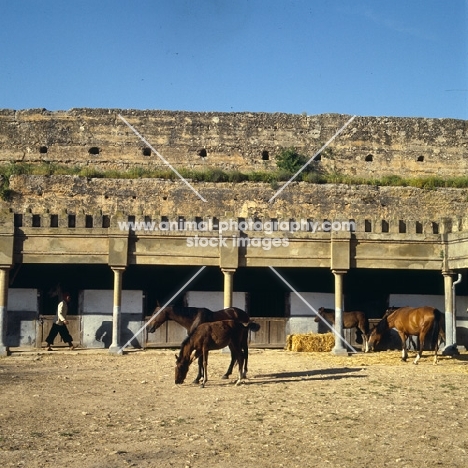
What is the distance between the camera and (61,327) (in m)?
19.9

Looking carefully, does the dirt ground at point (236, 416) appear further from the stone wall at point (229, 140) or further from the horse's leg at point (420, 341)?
the stone wall at point (229, 140)

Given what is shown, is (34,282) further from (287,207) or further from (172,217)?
(287,207)

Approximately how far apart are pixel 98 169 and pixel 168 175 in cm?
373

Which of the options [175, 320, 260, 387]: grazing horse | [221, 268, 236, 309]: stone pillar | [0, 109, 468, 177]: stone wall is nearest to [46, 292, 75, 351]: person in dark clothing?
[221, 268, 236, 309]: stone pillar

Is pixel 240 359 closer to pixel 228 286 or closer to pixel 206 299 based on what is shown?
pixel 228 286

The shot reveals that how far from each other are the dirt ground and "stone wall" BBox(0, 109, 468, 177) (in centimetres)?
2035

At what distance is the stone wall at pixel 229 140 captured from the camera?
116 feet

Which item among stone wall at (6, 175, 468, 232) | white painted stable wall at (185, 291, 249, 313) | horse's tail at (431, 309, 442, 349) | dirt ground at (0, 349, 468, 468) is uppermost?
stone wall at (6, 175, 468, 232)

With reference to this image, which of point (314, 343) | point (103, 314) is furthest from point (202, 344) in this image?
point (103, 314)

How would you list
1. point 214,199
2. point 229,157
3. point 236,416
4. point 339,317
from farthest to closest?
point 229,157 < point 214,199 < point 339,317 < point 236,416

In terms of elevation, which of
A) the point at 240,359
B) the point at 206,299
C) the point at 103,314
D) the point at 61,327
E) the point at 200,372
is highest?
the point at 206,299

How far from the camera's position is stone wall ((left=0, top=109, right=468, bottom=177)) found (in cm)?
3544

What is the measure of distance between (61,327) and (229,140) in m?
18.2

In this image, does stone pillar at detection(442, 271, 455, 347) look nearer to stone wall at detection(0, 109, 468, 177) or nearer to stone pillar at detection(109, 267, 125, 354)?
stone pillar at detection(109, 267, 125, 354)
